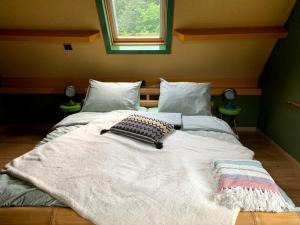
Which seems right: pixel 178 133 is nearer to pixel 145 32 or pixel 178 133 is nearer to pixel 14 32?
pixel 145 32

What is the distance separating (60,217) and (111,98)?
173cm

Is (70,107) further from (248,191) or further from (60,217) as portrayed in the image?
(248,191)

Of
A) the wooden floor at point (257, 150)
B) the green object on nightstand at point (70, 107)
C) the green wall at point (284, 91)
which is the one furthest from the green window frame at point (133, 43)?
the wooden floor at point (257, 150)

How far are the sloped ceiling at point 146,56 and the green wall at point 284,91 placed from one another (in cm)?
14

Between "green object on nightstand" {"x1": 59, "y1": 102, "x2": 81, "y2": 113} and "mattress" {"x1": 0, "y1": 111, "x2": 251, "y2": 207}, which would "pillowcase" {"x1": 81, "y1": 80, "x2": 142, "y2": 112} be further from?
"green object on nightstand" {"x1": 59, "y1": 102, "x2": 81, "y2": 113}

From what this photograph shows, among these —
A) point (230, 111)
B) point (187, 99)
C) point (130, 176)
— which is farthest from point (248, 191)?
point (230, 111)

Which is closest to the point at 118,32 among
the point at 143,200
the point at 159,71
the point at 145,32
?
the point at 145,32

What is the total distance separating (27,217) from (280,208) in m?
1.25

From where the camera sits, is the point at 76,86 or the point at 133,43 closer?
the point at 133,43

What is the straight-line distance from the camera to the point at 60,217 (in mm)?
1125

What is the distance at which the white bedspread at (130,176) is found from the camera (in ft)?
3.53

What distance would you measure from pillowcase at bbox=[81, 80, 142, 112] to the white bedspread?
2.52 feet

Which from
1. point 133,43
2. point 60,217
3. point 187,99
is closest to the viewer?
point 60,217

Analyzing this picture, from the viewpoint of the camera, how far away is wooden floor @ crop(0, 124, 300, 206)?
2.29 metres
